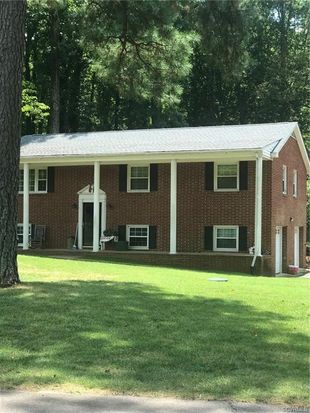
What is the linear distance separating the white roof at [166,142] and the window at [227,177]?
3.37 feet

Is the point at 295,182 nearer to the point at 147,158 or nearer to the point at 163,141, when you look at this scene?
the point at 163,141

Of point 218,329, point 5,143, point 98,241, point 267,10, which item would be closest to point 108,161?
point 98,241

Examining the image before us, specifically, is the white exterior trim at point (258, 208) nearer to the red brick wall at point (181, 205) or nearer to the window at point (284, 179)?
the red brick wall at point (181, 205)

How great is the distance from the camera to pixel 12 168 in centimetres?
1158

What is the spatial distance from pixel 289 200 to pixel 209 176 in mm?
4764

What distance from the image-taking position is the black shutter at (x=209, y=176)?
81.6 feet

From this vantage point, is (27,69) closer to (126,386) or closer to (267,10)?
(267,10)

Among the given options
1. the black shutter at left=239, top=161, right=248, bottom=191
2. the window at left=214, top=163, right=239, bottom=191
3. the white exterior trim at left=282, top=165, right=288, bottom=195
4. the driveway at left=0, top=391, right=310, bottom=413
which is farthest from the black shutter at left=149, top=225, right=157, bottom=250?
the driveway at left=0, top=391, right=310, bottom=413

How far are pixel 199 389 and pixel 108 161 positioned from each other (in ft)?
66.2

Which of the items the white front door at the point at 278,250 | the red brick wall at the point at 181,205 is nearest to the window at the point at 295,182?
the red brick wall at the point at 181,205

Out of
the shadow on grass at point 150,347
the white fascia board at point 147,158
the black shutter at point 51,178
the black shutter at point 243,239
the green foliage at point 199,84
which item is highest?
the green foliage at point 199,84

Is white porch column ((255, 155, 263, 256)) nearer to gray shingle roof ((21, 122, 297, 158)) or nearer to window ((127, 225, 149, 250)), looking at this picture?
gray shingle roof ((21, 122, 297, 158))

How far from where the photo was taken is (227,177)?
81.3 feet

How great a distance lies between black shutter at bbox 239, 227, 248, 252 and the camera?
2430 cm
